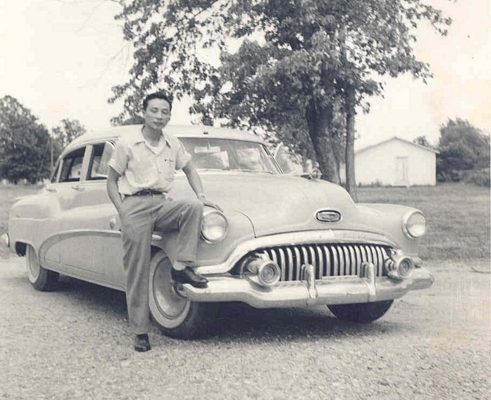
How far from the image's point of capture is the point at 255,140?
670 centimetres

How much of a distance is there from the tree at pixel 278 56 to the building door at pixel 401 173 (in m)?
30.6

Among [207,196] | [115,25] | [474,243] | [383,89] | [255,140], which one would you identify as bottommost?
[474,243]

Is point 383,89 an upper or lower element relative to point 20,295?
upper

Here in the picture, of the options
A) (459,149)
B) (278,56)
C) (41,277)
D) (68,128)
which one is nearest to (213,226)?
(41,277)

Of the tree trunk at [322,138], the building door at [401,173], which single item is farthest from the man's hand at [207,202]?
the building door at [401,173]

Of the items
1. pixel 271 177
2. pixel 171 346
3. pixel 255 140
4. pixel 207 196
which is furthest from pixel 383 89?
pixel 171 346

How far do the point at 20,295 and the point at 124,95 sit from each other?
7287 millimetres

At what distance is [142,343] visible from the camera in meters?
4.56

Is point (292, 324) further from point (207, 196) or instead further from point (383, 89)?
point (383, 89)

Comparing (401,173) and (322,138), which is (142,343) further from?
(401,173)

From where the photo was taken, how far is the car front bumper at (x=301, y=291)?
4566 mm

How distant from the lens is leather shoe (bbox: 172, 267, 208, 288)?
455 centimetres

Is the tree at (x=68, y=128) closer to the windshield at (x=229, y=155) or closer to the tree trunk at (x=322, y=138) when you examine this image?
the tree trunk at (x=322, y=138)

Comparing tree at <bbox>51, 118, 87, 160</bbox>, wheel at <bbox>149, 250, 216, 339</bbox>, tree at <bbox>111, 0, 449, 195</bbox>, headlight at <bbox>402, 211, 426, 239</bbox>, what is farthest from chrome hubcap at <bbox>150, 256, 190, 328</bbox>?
tree at <bbox>51, 118, 87, 160</bbox>
